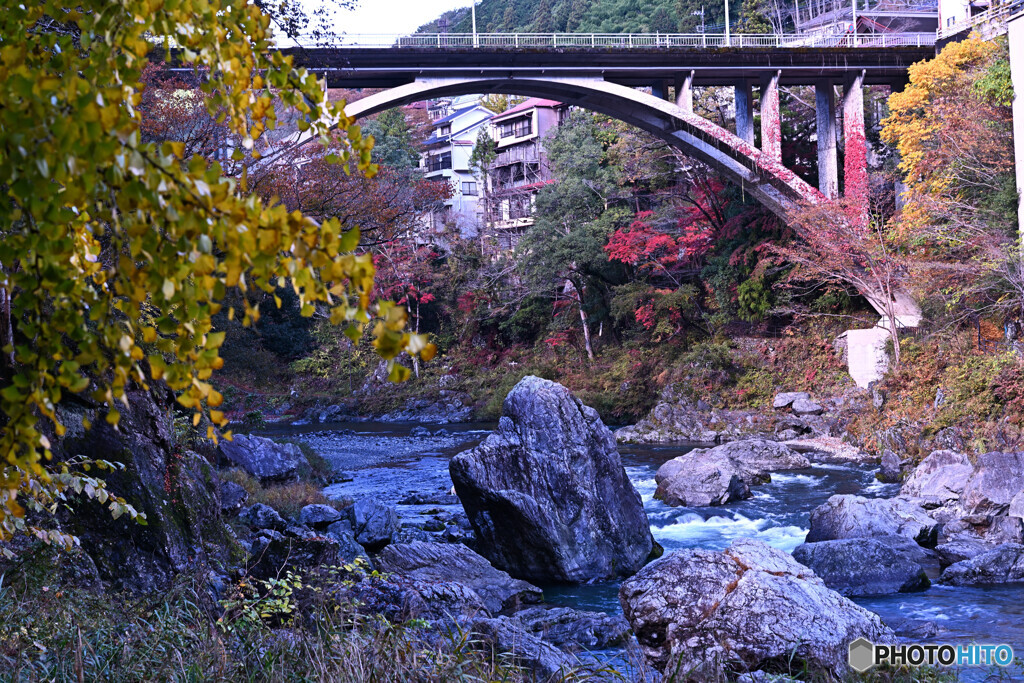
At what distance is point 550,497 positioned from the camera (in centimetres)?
810

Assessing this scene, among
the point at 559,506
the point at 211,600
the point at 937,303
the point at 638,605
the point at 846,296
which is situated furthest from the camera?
the point at 846,296

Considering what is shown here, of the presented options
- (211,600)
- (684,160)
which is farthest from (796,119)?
(211,600)

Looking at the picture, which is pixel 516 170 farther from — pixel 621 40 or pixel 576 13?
pixel 576 13

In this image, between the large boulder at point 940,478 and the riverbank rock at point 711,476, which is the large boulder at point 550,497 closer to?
the riverbank rock at point 711,476

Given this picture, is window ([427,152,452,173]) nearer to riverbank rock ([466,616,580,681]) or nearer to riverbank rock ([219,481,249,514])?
riverbank rock ([219,481,249,514])

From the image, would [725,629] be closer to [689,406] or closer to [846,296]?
[689,406]

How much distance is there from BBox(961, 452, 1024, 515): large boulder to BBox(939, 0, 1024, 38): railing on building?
859 cm

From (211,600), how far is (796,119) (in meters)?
21.2

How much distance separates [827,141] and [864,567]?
1404 centimetres

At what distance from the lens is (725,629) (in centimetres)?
515

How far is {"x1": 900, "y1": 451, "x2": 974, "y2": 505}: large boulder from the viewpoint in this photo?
10250 mm

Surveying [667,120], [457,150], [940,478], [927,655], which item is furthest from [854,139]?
[457,150]

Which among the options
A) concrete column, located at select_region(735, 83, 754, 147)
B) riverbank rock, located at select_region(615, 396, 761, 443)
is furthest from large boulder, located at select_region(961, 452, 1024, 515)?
concrete column, located at select_region(735, 83, 754, 147)

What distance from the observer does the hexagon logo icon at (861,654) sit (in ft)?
15.5
